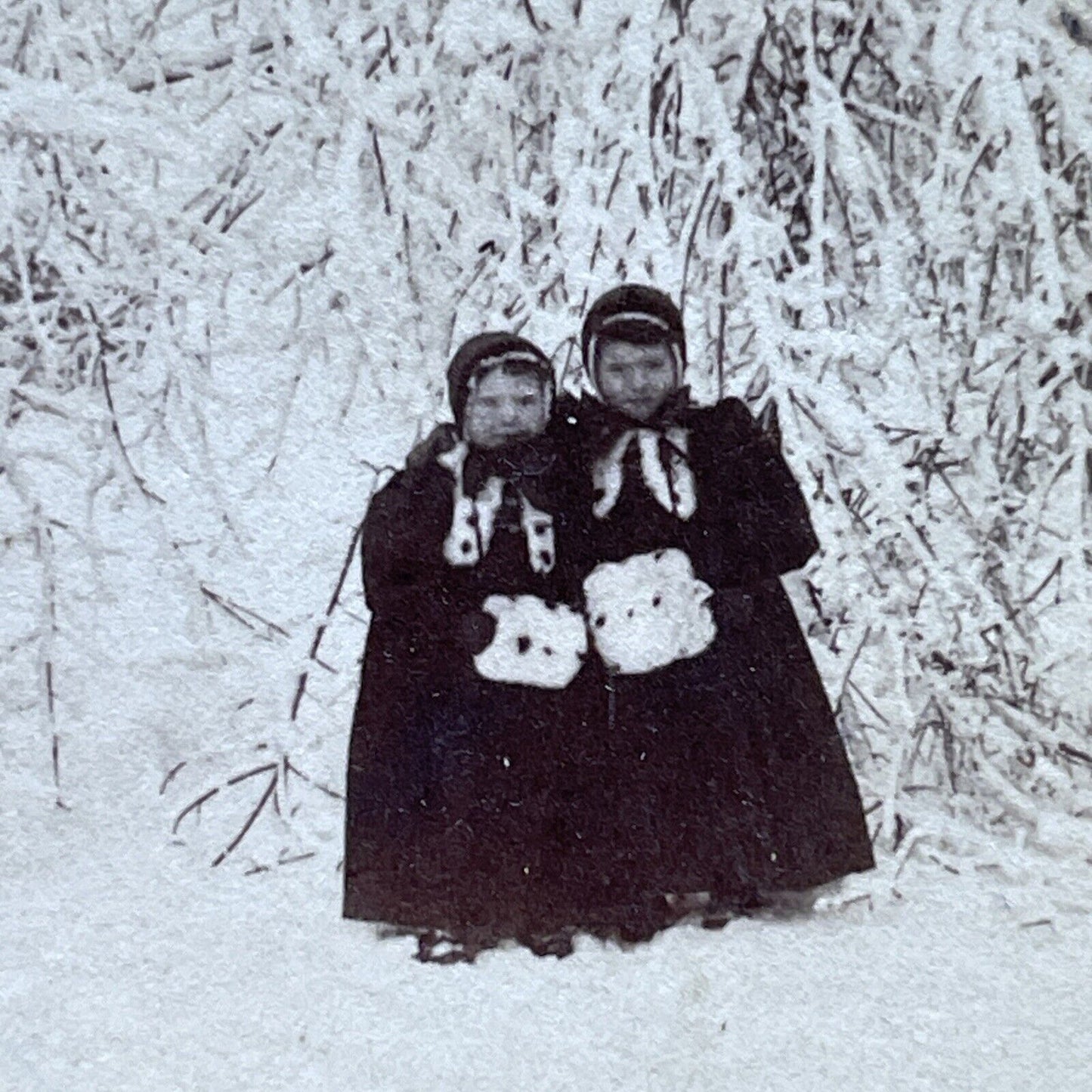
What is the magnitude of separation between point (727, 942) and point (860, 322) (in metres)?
1.38

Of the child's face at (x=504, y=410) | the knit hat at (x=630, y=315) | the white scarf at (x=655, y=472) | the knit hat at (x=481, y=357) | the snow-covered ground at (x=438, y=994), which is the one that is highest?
the knit hat at (x=630, y=315)

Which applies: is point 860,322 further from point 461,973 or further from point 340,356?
point 461,973

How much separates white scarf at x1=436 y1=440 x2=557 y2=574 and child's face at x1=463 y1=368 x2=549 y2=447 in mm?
54

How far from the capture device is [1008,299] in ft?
9.61

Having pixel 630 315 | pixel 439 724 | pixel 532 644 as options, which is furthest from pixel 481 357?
pixel 439 724

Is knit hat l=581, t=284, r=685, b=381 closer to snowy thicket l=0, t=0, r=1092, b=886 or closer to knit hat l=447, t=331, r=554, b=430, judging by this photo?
snowy thicket l=0, t=0, r=1092, b=886

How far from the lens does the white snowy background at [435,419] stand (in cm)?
289

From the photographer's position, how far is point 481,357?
2.89 meters

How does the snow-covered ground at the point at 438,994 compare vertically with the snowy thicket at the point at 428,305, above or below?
below

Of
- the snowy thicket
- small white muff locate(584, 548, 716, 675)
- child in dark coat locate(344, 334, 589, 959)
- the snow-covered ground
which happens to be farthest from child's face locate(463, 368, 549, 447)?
the snow-covered ground

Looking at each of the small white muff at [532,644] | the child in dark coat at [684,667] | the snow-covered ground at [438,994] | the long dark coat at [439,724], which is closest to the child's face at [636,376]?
the child in dark coat at [684,667]

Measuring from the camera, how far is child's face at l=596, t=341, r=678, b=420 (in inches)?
114

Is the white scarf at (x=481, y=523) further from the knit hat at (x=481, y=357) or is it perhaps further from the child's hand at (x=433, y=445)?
the knit hat at (x=481, y=357)

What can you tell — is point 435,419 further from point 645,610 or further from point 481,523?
point 645,610
